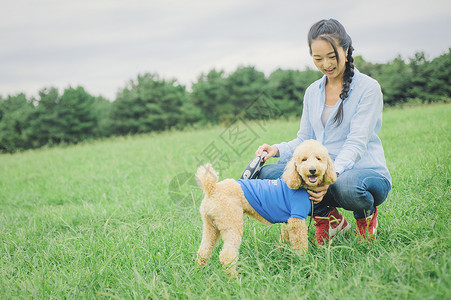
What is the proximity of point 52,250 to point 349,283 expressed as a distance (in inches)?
91.5

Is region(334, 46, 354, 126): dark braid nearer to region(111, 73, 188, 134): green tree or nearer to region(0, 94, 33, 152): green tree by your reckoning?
region(111, 73, 188, 134): green tree

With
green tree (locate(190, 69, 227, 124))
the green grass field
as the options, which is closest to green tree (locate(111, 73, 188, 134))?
green tree (locate(190, 69, 227, 124))

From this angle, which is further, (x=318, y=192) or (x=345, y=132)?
(x=345, y=132)

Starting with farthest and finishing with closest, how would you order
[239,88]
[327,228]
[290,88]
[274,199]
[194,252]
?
[239,88], [290,88], [327,228], [194,252], [274,199]

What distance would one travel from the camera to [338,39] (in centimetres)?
210

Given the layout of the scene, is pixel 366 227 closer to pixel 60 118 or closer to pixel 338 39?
pixel 338 39

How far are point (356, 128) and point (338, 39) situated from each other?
24.8 inches

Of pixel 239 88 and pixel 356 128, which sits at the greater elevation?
pixel 239 88

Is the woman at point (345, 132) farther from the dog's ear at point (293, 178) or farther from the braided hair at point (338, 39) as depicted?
the dog's ear at point (293, 178)

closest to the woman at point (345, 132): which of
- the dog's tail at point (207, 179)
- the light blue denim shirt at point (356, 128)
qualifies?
the light blue denim shirt at point (356, 128)

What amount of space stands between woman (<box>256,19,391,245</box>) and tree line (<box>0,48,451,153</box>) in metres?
18.7

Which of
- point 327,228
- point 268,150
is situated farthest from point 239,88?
point 327,228

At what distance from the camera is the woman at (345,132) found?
6.77 ft

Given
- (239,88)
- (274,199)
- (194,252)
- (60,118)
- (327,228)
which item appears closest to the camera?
(274,199)
